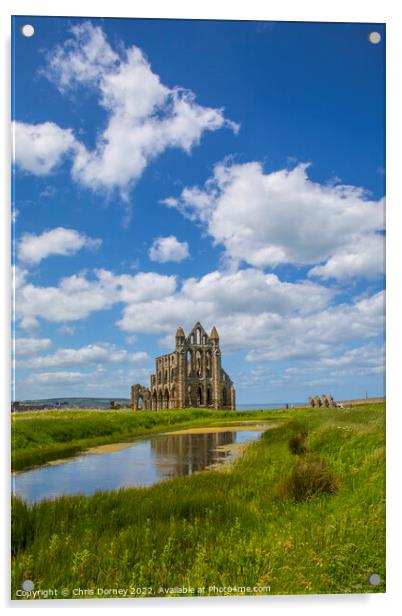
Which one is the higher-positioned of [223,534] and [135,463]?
[135,463]

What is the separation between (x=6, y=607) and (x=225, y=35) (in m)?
9.22

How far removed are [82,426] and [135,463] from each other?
1.99 meters

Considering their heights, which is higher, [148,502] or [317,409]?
[317,409]

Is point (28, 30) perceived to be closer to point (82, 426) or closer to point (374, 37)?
point (374, 37)

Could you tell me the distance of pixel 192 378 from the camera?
1263 centimetres

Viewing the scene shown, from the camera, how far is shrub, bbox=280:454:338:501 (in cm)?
770

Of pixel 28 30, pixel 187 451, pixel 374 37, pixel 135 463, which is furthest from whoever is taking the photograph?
pixel 187 451

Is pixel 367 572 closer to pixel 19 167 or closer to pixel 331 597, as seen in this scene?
pixel 331 597

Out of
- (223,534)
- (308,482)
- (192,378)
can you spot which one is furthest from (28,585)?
(192,378)

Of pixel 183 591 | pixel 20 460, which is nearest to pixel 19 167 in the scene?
pixel 20 460

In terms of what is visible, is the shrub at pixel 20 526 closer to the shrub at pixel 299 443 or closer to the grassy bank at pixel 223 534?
the grassy bank at pixel 223 534

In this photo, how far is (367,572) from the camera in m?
6.70

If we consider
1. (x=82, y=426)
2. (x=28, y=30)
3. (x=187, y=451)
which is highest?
(x=28, y=30)

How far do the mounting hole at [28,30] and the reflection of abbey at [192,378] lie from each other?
18.9 ft
